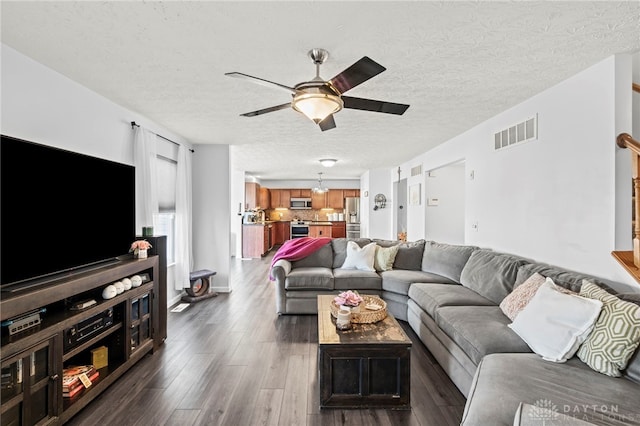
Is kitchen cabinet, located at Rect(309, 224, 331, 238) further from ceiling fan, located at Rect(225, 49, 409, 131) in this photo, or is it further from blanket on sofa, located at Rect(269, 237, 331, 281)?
ceiling fan, located at Rect(225, 49, 409, 131)

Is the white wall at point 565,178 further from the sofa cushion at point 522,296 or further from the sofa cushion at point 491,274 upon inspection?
the sofa cushion at point 522,296

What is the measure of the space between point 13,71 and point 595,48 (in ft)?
13.4

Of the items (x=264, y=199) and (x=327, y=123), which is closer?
(x=327, y=123)

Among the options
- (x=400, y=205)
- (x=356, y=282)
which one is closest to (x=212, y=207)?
(x=356, y=282)

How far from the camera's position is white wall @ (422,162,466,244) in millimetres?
5758

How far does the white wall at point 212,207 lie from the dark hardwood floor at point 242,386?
1517mm

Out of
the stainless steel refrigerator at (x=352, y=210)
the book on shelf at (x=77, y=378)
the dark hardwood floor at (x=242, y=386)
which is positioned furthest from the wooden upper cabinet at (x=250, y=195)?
Answer: the book on shelf at (x=77, y=378)

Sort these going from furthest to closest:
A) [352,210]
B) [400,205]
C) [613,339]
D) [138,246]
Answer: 1. [352,210]
2. [400,205]
3. [138,246]
4. [613,339]

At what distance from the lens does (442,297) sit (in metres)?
3.03

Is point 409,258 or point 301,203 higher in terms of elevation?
point 301,203

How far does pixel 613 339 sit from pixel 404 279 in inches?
88.7

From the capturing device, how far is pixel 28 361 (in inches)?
68.3

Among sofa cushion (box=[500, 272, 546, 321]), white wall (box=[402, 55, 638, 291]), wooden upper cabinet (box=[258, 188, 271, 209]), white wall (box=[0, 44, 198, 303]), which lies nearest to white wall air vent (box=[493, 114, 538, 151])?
white wall (box=[402, 55, 638, 291])

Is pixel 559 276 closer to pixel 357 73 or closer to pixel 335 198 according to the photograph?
pixel 357 73
